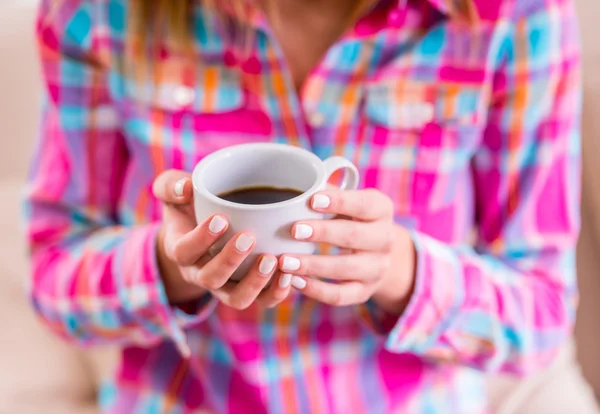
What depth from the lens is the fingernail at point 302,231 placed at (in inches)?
15.7

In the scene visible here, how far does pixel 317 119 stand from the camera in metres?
0.62

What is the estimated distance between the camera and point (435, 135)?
634mm

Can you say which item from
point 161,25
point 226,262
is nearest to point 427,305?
point 226,262

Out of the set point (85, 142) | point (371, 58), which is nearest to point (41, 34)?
point (85, 142)

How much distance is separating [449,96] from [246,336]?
328 mm

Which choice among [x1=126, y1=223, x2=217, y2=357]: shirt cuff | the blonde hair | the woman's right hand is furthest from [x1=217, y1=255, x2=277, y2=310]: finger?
the blonde hair

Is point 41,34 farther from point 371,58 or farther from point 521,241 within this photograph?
point 521,241

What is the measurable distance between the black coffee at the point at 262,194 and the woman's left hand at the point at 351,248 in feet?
0.14

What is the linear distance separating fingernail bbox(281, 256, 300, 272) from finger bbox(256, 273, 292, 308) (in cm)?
1

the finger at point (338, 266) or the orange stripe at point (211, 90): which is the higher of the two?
the orange stripe at point (211, 90)

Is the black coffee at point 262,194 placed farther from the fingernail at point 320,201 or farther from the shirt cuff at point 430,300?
the shirt cuff at point 430,300

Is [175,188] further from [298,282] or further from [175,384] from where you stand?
[175,384]

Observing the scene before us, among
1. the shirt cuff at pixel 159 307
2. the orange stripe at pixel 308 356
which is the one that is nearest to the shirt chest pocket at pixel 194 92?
the shirt cuff at pixel 159 307

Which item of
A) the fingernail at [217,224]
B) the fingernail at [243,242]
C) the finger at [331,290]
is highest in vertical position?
the fingernail at [217,224]
